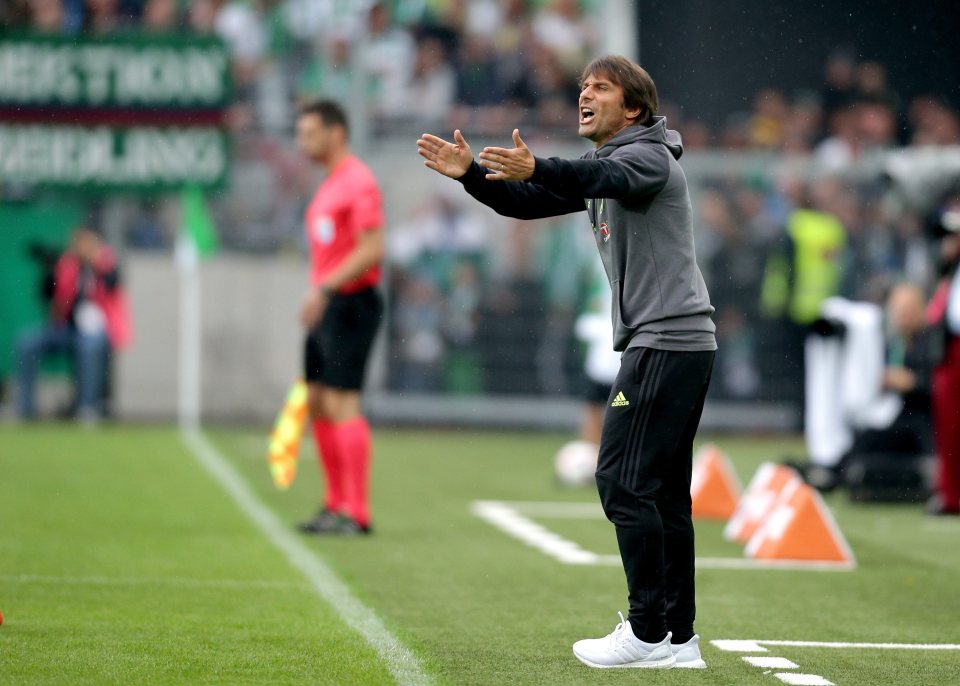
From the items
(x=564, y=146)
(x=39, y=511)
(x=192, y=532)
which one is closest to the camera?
(x=192, y=532)

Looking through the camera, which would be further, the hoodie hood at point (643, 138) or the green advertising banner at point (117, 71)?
the green advertising banner at point (117, 71)

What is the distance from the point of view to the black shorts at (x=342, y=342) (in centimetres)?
955

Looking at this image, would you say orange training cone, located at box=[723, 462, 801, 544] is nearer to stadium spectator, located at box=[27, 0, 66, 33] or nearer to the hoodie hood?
the hoodie hood

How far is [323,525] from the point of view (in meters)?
9.65

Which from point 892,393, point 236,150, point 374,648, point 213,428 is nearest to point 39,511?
point 374,648

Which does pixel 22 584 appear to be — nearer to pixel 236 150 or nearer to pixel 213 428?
pixel 213 428

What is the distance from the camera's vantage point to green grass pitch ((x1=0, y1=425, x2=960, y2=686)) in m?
5.71

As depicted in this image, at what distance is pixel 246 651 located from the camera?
5906mm

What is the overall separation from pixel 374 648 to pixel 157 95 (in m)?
Answer: 12.6

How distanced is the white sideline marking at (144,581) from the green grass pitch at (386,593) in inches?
0.7

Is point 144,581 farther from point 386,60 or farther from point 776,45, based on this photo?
point 776,45

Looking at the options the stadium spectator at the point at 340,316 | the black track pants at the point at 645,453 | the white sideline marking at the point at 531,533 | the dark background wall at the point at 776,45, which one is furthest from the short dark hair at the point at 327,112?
the dark background wall at the point at 776,45

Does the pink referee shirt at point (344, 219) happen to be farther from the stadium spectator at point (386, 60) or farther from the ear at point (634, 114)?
the stadium spectator at point (386, 60)

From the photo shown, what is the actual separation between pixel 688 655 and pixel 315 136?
189 inches
